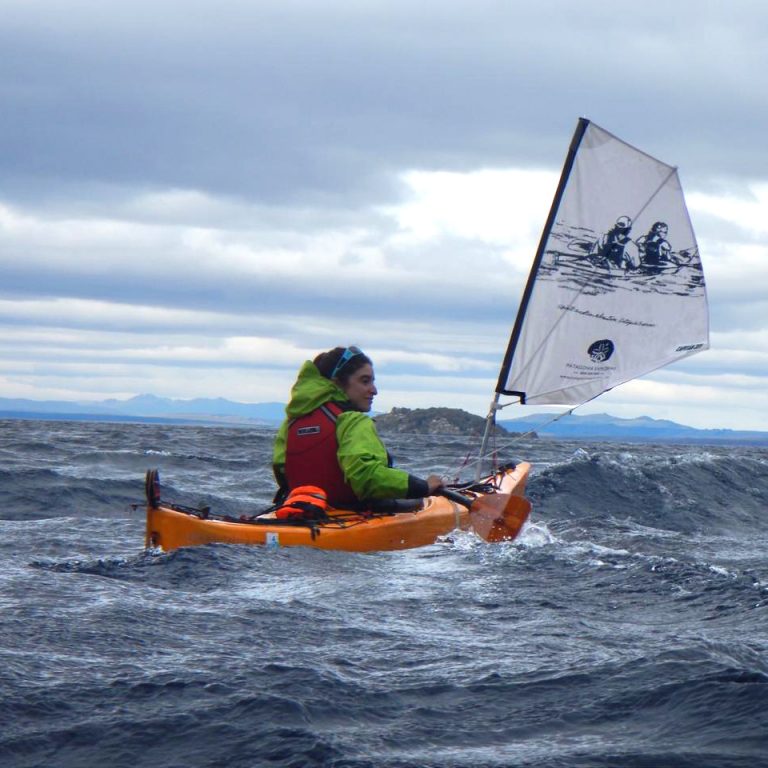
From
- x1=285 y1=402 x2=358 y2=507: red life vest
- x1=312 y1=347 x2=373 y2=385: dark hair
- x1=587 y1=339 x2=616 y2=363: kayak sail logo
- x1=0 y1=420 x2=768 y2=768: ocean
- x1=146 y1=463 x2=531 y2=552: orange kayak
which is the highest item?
x1=587 y1=339 x2=616 y2=363: kayak sail logo

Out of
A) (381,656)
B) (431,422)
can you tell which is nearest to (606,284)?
(381,656)

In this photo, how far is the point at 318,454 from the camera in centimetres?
953

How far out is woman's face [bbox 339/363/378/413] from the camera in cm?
973

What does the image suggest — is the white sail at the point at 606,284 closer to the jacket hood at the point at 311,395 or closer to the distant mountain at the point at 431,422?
the jacket hood at the point at 311,395

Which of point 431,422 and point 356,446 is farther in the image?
point 431,422

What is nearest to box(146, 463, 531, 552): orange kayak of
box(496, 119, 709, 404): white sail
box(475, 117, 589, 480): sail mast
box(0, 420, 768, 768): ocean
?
box(0, 420, 768, 768): ocean

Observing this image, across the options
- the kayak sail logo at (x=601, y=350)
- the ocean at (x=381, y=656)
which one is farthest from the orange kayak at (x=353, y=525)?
the kayak sail logo at (x=601, y=350)

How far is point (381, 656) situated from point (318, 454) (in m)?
4.03

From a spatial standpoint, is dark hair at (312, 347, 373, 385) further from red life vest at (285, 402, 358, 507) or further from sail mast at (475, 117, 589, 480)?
sail mast at (475, 117, 589, 480)

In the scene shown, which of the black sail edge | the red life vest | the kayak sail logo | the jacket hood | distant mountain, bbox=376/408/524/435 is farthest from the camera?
distant mountain, bbox=376/408/524/435

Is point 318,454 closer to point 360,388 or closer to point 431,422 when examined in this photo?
point 360,388

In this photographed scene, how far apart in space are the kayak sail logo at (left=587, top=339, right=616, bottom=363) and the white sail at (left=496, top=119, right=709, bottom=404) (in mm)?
11

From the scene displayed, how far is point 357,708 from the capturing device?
4.73 m

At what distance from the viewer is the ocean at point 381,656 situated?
430 centimetres
